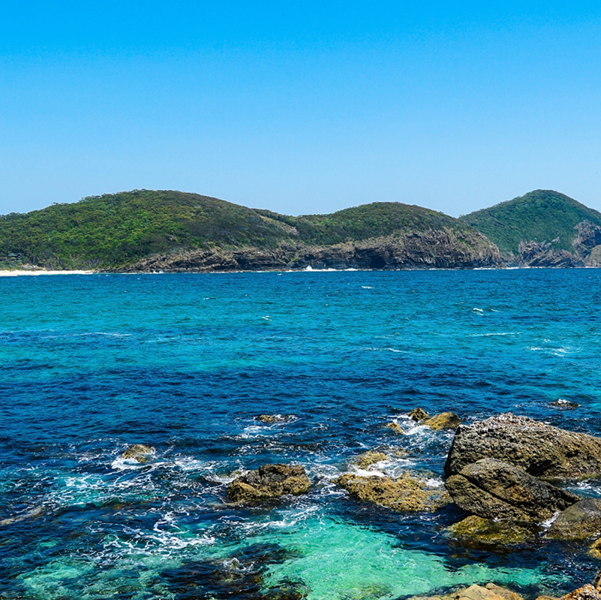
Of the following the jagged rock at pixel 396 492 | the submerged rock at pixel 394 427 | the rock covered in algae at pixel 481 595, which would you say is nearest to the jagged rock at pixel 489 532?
the jagged rock at pixel 396 492

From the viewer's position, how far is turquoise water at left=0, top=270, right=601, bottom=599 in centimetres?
1527

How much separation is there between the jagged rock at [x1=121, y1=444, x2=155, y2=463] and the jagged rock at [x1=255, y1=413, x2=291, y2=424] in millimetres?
6122

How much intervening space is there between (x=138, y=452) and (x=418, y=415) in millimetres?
14161

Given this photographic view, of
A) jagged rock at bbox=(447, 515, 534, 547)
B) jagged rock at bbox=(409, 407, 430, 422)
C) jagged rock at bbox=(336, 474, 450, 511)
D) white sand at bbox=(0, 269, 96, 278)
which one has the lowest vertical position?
jagged rock at bbox=(447, 515, 534, 547)

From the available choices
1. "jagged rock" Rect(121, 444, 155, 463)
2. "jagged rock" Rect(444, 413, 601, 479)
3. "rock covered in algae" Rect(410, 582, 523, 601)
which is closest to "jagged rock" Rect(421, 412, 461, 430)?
"jagged rock" Rect(444, 413, 601, 479)

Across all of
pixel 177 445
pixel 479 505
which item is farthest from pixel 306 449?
pixel 479 505

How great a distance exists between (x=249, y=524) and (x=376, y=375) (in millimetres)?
21653

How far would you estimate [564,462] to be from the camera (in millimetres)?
22422

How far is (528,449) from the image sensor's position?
2211 centimetres

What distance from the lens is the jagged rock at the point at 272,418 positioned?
28562 mm

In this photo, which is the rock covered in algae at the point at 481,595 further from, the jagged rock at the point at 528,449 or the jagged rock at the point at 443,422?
the jagged rock at the point at 443,422

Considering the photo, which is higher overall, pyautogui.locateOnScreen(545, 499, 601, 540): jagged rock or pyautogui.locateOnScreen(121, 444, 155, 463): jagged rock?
pyautogui.locateOnScreen(121, 444, 155, 463): jagged rock

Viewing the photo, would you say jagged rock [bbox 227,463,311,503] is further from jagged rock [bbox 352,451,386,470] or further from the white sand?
the white sand

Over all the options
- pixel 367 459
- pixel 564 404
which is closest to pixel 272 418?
pixel 367 459
